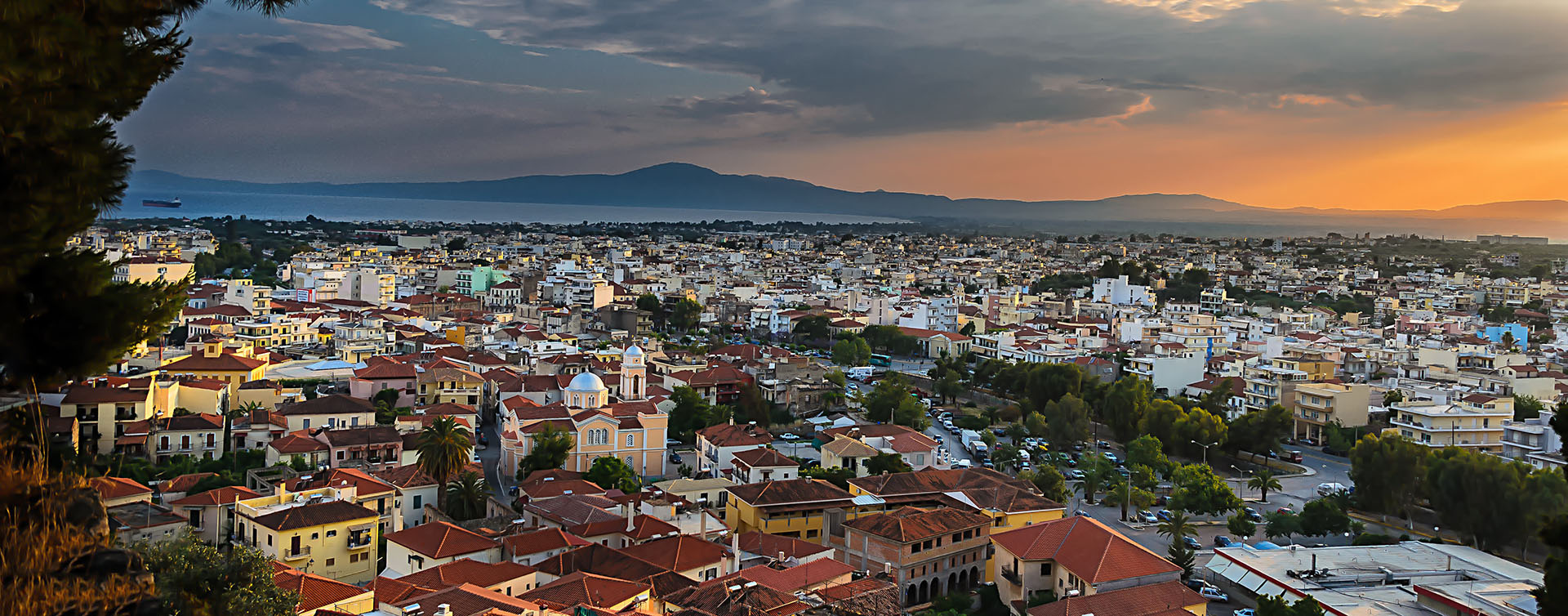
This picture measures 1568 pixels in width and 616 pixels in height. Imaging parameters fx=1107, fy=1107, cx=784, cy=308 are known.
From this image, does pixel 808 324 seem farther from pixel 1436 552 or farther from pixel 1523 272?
pixel 1523 272

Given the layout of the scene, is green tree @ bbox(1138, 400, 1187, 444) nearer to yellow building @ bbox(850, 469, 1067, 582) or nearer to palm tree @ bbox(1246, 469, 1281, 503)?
palm tree @ bbox(1246, 469, 1281, 503)

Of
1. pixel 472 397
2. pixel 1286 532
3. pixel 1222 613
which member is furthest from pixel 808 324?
pixel 1222 613

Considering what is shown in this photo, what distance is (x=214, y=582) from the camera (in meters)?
7.44

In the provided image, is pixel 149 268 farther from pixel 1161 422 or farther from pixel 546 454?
pixel 1161 422

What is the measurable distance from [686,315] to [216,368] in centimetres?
2097

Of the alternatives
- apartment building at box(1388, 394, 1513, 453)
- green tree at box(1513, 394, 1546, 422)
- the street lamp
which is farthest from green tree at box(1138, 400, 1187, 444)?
green tree at box(1513, 394, 1546, 422)

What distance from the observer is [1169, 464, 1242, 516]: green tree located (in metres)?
18.2

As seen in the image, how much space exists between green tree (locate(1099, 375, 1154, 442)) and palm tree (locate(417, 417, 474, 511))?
46.9 ft

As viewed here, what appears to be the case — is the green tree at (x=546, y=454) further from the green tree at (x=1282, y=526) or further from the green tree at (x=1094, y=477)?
the green tree at (x=1282, y=526)

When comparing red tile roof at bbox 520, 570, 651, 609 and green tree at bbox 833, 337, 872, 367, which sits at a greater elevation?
red tile roof at bbox 520, 570, 651, 609

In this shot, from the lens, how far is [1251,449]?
23.0 m

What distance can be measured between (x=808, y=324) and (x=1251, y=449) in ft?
65.5

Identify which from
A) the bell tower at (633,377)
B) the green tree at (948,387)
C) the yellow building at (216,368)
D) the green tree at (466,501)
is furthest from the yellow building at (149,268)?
the green tree at (948,387)

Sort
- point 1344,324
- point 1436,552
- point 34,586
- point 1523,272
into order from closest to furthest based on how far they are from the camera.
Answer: point 34,586 < point 1436,552 < point 1344,324 < point 1523,272
